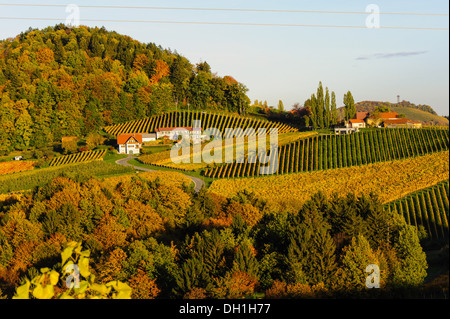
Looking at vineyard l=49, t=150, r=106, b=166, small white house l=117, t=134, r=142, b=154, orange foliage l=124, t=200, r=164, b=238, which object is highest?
small white house l=117, t=134, r=142, b=154

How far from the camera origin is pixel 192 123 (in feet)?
321

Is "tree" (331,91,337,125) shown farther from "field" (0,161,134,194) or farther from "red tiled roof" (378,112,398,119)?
"field" (0,161,134,194)

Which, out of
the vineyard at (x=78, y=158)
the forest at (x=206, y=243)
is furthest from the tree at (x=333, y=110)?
the forest at (x=206, y=243)

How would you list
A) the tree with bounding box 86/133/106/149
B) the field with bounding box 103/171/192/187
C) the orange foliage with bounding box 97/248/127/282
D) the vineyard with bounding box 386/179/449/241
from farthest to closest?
1. the tree with bounding box 86/133/106/149
2. the field with bounding box 103/171/192/187
3. the vineyard with bounding box 386/179/449/241
4. the orange foliage with bounding box 97/248/127/282

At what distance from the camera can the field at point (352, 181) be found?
49.1 meters

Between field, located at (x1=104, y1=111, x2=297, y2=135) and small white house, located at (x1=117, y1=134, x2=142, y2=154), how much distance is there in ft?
37.4

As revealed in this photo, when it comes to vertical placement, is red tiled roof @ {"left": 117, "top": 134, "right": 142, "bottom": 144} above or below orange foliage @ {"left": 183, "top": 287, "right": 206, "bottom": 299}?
above

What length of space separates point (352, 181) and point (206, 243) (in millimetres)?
33934

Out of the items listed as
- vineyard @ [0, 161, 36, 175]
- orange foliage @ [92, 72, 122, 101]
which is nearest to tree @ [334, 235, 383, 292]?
vineyard @ [0, 161, 36, 175]

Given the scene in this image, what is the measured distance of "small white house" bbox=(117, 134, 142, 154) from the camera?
3206 inches

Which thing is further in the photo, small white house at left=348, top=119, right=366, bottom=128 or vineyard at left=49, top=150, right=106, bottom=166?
small white house at left=348, top=119, right=366, bottom=128

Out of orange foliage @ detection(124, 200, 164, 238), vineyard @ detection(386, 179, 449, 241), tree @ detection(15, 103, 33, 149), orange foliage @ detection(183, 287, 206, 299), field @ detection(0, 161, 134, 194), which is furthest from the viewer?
tree @ detection(15, 103, 33, 149)
